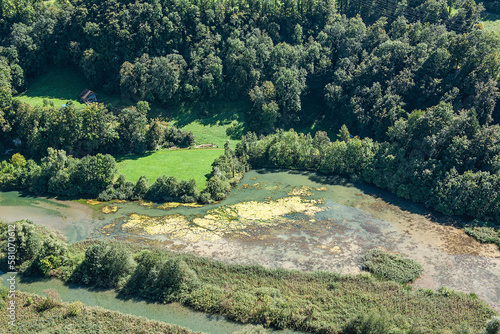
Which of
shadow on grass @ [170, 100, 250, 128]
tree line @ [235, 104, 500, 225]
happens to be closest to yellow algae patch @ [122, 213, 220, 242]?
tree line @ [235, 104, 500, 225]

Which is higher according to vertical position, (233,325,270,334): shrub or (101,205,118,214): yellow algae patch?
(101,205,118,214): yellow algae patch

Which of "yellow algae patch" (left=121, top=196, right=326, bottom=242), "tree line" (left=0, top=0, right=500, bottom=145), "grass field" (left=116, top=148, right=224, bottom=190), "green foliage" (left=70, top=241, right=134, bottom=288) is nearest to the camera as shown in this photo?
"green foliage" (left=70, top=241, right=134, bottom=288)

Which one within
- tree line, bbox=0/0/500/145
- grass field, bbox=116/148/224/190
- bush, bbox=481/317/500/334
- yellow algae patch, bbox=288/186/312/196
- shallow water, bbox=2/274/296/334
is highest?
tree line, bbox=0/0/500/145

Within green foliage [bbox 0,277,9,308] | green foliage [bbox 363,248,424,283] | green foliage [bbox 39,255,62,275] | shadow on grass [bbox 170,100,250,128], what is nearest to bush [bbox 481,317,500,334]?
green foliage [bbox 363,248,424,283]

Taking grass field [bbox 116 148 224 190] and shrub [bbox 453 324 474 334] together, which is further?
grass field [bbox 116 148 224 190]

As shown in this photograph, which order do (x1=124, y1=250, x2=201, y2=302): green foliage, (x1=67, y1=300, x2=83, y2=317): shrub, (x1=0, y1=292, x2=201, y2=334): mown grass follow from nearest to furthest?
1. (x1=0, y1=292, x2=201, y2=334): mown grass
2. (x1=67, y1=300, x2=83, y2=317): shrub
3. (x1=124, y1=250, x2=201, y2=302): green foliage

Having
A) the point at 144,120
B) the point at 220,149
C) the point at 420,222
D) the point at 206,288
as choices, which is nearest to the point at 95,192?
the point at 144,120

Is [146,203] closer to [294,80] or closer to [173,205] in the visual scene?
[173,205]

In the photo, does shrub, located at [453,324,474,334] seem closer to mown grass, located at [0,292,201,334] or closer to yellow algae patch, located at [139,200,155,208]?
mown grass, located at [0,292,201,334]

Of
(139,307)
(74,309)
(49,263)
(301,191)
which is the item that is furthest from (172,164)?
(74,309)
